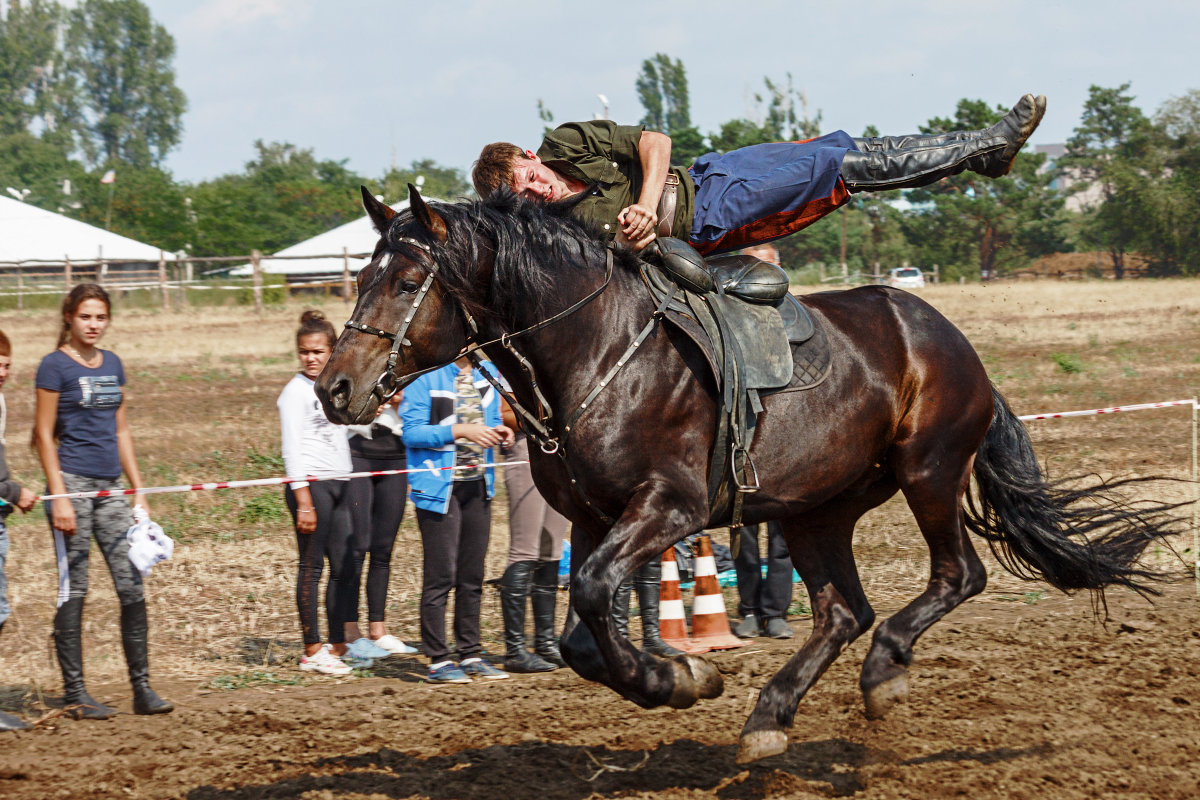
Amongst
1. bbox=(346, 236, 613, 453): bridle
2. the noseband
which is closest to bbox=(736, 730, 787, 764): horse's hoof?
bbox=(346, 236, 613, 453): bridle

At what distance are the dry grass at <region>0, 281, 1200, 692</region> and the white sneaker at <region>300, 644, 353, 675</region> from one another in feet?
0.51

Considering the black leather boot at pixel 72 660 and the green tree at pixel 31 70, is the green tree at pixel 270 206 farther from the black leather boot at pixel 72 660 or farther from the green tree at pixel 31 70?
the black leather boot at pixel 72 660

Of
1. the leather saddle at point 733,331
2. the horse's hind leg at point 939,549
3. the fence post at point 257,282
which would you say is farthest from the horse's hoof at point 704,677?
the fence post at point 257,282

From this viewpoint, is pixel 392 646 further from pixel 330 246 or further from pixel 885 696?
pixel 330 246

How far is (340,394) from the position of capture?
4.07 metres

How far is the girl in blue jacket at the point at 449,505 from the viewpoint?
6684 millimetres

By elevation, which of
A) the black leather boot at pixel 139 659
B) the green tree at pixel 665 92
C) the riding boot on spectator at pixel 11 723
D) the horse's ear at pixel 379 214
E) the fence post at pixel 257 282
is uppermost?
the green tree at pixel 665 92

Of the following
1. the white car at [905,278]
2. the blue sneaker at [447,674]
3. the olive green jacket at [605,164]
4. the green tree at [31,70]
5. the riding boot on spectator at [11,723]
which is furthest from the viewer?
the green tree at [31,70]

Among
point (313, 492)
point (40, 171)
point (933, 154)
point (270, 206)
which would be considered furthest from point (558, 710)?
point (40, 171)

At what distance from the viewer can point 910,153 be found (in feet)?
17.8

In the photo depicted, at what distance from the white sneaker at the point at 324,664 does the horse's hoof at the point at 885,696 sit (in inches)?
130

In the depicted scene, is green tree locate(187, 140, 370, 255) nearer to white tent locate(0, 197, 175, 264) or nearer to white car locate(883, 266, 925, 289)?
white tent locate(0, 197, 175, 264)

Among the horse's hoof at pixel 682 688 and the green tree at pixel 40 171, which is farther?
the green tree at pixel 40 171

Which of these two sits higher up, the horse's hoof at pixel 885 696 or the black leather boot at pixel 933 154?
the black leather boot at pixel 933 154
